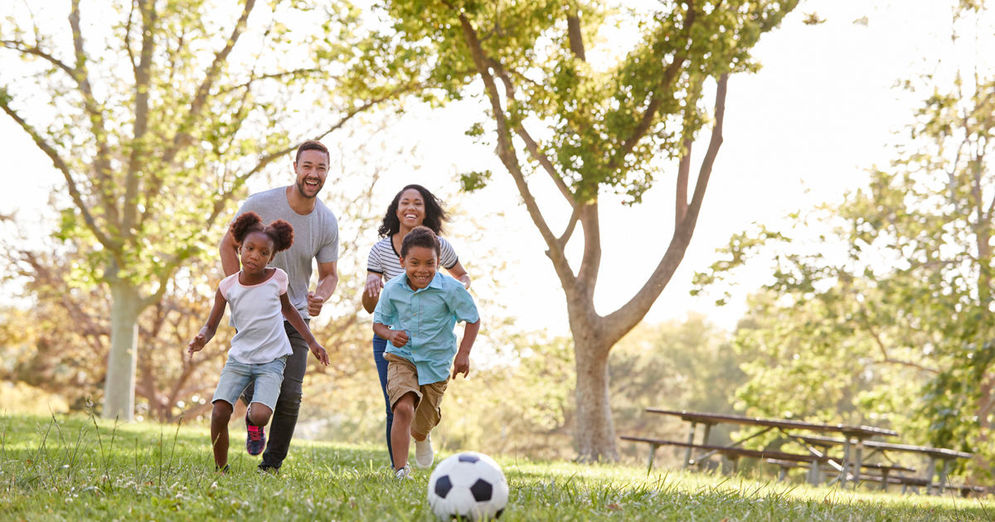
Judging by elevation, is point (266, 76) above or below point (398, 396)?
above

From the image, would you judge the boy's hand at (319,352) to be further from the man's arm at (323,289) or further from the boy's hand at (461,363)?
the boy's hand at (461,363)

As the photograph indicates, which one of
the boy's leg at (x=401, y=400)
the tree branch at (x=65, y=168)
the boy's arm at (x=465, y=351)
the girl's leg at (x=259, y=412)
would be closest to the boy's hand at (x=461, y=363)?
the boy's arm at (x=465, y=351)

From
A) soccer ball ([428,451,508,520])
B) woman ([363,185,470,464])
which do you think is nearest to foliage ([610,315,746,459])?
woman ([363,185,470,464])

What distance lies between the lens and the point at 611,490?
5316 millimetres

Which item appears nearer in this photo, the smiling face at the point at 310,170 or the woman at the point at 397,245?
the smiling face at the point at 310,170

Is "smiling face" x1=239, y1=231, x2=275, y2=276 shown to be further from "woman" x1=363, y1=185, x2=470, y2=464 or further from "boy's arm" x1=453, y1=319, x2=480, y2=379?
"boy's arm" x1=453, y1=319, x2=480, y2=379

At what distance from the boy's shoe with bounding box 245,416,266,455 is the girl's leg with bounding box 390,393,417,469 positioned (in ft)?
2.87

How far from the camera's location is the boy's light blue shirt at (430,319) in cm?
608

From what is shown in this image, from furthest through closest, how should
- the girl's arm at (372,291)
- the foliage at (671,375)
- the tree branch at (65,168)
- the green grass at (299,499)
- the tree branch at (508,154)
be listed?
1. the foliage at (671,375)
2. the tree branch at (65,168)
3. the tree branch at (508,154)
4. the girl's arm at (372,291)
5. the green grass at (299,499)

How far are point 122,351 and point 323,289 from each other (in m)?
14.7

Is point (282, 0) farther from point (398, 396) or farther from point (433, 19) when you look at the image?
point (398, 396)

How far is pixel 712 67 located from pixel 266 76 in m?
10.2

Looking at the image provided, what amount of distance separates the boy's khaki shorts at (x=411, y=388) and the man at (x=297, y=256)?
68cm

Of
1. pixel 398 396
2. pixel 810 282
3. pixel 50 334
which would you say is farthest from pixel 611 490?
pixel 50 334
